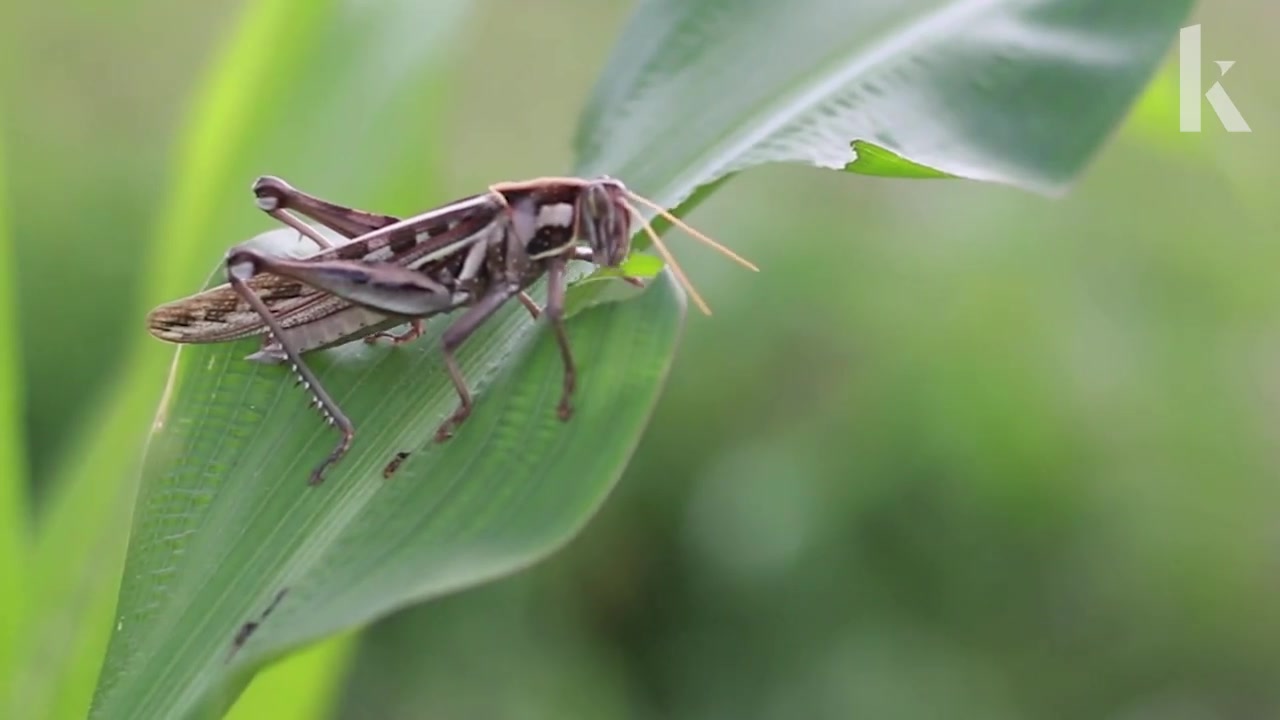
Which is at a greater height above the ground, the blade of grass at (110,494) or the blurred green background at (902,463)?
the blade of grass at (110,494)

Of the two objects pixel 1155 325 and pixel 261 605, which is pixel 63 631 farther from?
pixel 1155 325

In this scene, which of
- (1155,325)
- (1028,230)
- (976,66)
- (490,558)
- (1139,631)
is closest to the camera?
(490,558)

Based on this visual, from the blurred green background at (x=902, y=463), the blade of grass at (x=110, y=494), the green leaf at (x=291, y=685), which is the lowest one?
the blurred green background at (x=902, y=463)

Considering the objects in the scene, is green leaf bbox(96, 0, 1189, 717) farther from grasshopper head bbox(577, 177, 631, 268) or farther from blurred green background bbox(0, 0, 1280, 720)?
blurred green background bbox(0, 0, 1280, 720)

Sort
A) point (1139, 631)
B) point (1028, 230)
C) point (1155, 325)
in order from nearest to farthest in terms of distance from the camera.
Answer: point (1139, 631) < point (1155, 325) < point (1028, 230)

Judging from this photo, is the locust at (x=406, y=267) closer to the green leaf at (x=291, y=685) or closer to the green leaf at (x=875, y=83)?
the green leaf at (x=875, y=83)

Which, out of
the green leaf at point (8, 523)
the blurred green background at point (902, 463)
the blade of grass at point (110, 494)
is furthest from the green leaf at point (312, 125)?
the blurred green background at point (902, 463)

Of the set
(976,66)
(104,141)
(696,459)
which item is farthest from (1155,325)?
(104,141)

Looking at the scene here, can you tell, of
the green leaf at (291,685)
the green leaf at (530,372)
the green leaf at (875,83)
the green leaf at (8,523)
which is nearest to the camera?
the green leaf at (530,372)
